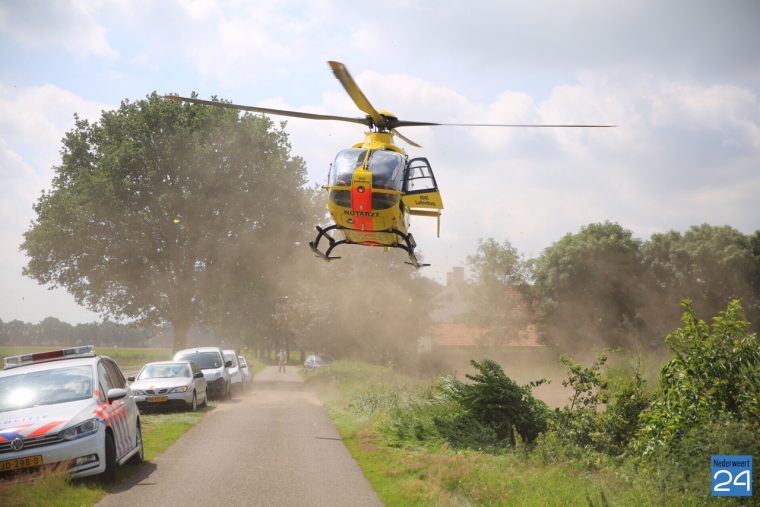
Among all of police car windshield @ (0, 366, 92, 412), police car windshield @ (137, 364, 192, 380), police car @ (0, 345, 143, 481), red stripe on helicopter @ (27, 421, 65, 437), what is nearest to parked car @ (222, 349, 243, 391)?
police car windshield @ (137, 364, 192, 380)

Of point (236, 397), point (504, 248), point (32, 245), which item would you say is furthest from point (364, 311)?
→ point (32, 245)

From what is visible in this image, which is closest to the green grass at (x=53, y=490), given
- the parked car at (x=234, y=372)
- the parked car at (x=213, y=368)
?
the parked car at (x=213, y=368)

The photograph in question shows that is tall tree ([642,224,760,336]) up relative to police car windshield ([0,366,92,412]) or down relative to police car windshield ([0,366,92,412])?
up

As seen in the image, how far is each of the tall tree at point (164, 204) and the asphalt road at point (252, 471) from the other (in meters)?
23.9

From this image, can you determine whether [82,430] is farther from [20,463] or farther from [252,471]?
[252,471]

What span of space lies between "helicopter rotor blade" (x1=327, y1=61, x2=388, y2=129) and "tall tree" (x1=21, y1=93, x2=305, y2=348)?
997 inches

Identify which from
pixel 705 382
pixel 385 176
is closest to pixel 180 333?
pixel 385 176

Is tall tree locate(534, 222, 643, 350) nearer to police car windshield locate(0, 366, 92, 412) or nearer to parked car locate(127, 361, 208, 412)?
parked car locate(127, 361, 208, 412)

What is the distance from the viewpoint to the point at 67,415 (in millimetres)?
9695

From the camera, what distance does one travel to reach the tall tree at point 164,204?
3988 cm

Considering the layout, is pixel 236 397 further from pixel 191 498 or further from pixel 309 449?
pixel 191 498

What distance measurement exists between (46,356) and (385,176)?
6.90 metres

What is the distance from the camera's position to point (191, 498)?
29.9ft

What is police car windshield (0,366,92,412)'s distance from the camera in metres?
10.2
